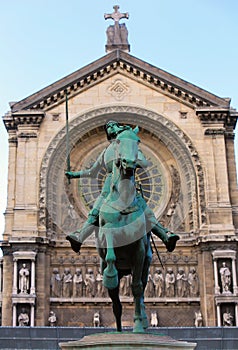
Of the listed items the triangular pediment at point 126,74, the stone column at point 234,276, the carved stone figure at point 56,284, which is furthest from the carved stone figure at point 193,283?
the triangular pediment at point 126,74

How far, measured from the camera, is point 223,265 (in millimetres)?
26078

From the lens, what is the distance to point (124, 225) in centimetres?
860

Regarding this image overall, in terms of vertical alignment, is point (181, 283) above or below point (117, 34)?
below

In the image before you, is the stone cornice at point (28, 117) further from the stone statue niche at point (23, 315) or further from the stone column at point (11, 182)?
the stone statue niche at point (23, 315)

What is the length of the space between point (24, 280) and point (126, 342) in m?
18.7

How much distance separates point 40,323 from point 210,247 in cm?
764

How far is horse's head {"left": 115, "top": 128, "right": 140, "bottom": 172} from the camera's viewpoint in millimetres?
8305

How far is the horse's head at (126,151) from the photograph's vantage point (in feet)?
27.2

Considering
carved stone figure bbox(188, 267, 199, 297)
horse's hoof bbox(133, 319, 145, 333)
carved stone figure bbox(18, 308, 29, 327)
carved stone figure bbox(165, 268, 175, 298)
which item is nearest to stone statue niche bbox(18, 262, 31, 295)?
carved stone figure bbox(18, 308, 29, 327)

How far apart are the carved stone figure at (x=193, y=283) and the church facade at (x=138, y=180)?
0.14 feet

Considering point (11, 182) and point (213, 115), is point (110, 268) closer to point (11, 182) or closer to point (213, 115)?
point (11, 182)

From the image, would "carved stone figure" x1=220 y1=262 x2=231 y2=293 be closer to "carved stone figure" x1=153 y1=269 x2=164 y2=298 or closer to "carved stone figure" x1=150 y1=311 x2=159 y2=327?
"carved stone figure" x1=153 y1=269 x2=164 y2=298

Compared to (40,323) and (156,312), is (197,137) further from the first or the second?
(40,323)

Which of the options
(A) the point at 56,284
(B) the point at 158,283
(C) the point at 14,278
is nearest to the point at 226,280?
(B) the point at 158,283
